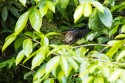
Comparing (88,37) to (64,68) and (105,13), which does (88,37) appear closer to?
(105,13)

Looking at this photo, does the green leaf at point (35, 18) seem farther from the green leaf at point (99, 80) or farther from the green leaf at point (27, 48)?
the green leaf at point (99, 80)

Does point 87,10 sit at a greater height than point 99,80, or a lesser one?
greater

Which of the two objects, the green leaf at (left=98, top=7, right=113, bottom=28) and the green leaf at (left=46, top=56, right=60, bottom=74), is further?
the green leaf at (left=98, top=7, right=113, bottom=28)

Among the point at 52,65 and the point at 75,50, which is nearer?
the point at 52,65

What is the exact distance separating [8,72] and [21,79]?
11cm

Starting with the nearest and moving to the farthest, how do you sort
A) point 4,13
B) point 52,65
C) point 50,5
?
point 52,65
point 50,5
point 4,13

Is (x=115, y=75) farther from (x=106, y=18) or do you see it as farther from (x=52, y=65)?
(x=106, y=18)

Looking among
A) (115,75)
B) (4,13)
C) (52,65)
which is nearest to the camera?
(115,75)

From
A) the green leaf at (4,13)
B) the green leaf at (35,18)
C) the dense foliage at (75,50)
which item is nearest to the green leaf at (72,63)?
the dense foliage at (75,50)

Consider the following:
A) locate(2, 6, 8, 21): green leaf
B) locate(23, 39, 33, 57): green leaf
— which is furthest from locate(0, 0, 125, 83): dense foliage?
locate(2, 6, 8, 21): green leaf

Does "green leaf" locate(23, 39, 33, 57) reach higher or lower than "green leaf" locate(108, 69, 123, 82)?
higher

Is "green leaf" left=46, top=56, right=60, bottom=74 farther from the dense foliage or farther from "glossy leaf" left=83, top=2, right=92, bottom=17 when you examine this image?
"glossy leaf" left=83, top=2, right=92, bottom=17

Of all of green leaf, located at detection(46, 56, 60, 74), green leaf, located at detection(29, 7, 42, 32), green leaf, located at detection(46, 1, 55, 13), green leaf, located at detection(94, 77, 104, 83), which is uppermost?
green leaf, located at detection(46, 1, 55, 13)

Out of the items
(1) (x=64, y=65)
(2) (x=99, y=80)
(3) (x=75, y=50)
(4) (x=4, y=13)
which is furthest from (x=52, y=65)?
Result: (4) (x=4, y=13)
